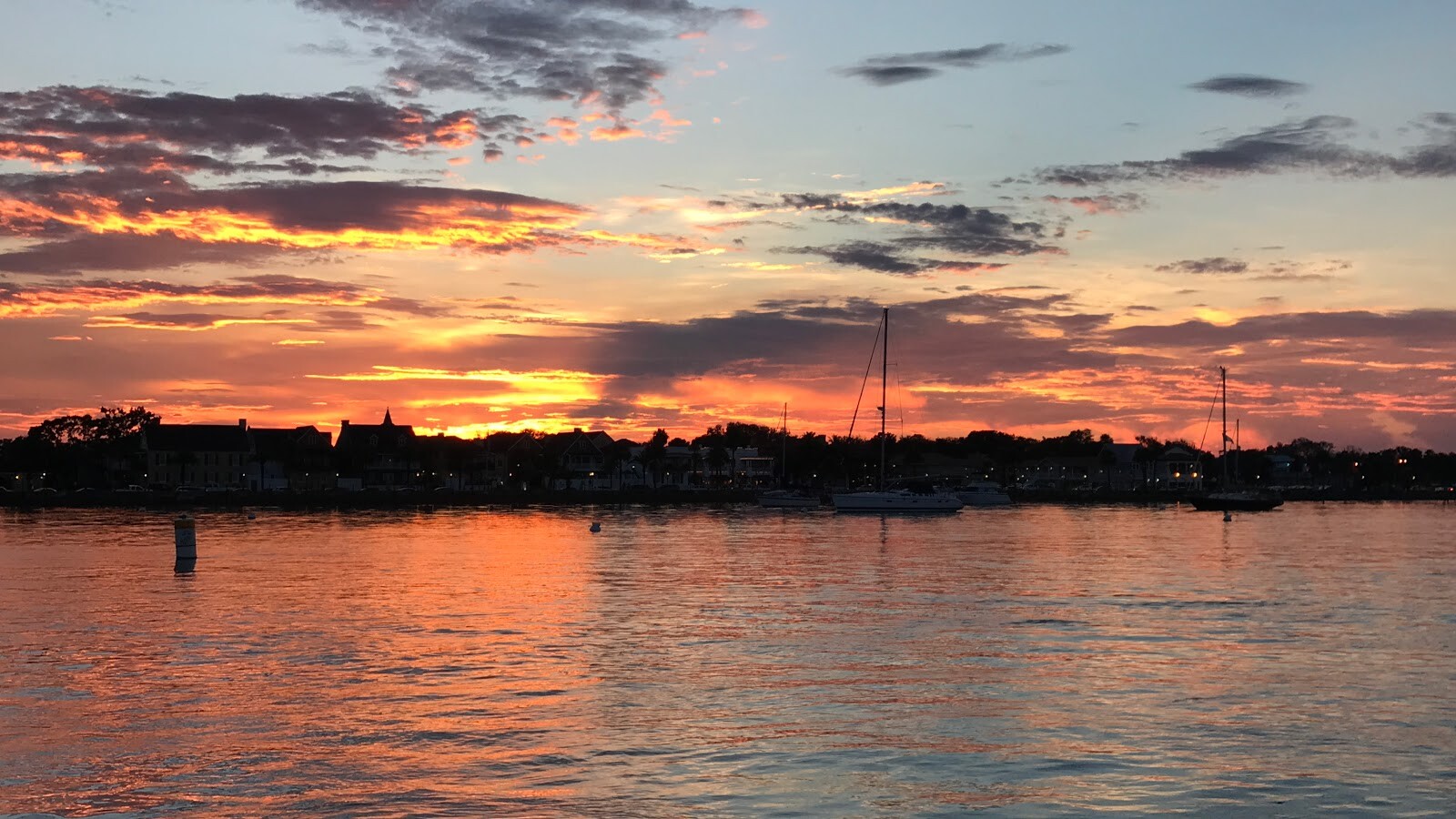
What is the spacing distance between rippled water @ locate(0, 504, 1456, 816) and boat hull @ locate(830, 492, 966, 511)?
263ft

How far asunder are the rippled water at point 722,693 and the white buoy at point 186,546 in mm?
811

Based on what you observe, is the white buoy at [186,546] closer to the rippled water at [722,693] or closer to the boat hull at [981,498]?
the rippled water at [722,693]

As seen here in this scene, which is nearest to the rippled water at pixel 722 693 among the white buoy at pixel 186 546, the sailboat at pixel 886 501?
the white buoy at pixel 186 546

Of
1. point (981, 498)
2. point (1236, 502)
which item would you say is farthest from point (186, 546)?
point (981, 498)

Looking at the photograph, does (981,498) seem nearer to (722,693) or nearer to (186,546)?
(186,546)

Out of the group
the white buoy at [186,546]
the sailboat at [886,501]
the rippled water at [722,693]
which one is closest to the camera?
the rippled water at [722,693]

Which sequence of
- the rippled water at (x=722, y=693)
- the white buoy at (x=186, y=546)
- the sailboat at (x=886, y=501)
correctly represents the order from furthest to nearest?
the sailboat at (x=886, y=501) < the white buoy at (x=186, y=546) < the rippled water at (x=722, y=693)

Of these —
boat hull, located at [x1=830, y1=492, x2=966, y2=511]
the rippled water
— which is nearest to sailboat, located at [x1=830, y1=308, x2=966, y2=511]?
boat hull, located at [x1=830, y1=492, x2=966, y2=511]

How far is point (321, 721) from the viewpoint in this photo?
22734 millimetres

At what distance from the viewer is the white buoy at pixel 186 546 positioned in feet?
187

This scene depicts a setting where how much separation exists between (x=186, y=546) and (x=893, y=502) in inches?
3592

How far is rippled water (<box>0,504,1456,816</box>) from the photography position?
59.6 feet

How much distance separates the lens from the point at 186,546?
5803cm

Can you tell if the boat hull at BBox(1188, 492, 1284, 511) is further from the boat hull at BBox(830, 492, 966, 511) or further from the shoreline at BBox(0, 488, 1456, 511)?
the boat hull at BBox(830, 492, 966, 511)
